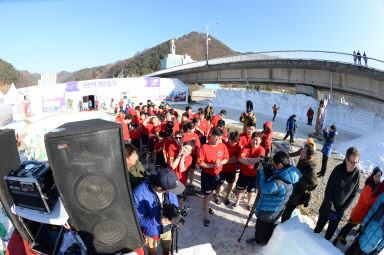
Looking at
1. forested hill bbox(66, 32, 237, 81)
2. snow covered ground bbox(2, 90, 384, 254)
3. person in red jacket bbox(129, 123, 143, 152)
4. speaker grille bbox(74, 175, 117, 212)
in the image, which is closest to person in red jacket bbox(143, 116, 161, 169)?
person in red jacket bbox(129, 123, 143, 152)

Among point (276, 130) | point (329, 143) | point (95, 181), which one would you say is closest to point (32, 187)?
point (95, 181)

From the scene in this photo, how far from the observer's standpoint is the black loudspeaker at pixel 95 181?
1.47 metres

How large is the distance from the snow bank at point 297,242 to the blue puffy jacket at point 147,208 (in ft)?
5.64

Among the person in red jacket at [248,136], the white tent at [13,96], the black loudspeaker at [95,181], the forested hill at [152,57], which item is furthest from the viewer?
the forested hill at [152,57]

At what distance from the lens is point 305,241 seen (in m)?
2.57

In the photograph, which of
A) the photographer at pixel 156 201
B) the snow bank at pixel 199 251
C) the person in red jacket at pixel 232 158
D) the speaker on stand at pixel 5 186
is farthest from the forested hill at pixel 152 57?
the snow bank at pixel 199 251

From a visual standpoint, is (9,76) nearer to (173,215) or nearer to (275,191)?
(173,215)

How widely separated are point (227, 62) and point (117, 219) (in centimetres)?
2441

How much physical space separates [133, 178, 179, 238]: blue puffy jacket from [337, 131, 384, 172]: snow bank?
786 centimetres

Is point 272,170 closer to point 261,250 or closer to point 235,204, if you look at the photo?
point 261,250

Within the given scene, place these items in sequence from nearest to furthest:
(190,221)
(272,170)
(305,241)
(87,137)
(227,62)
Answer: (87,137) → (305,241) → (272,170) → (190,221) → (227,62)

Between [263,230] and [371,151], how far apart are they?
7193 mm

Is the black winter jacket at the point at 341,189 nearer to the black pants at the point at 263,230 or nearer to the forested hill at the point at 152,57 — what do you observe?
the black pants at the point at 263,230

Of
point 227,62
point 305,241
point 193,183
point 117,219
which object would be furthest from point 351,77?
point 117,219
